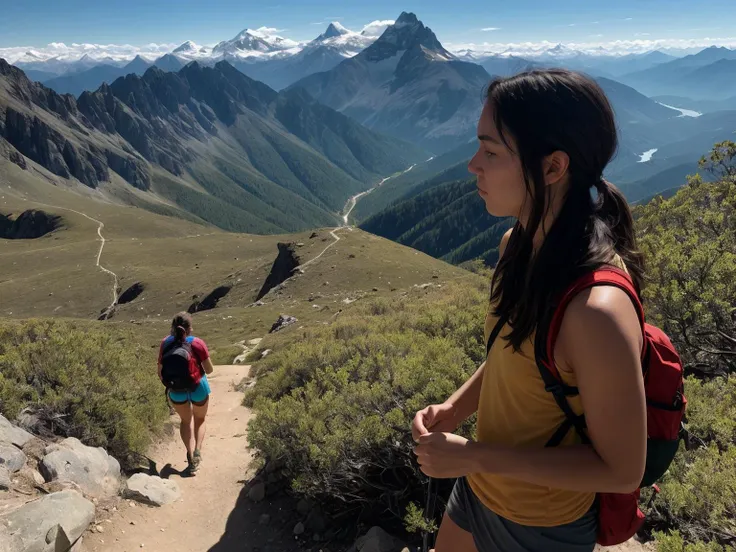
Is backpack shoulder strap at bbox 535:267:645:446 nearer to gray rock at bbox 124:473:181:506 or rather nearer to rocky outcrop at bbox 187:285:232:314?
gray rock at bbox 124:473:181:506

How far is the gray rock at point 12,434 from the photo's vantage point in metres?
8.81

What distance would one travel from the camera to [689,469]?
629cm

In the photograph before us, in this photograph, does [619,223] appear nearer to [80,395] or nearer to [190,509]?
[190,509]

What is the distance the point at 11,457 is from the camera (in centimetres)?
838

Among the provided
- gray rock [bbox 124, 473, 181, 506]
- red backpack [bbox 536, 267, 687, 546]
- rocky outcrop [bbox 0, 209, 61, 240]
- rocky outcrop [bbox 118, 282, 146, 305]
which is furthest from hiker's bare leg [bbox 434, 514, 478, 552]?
rocky outcrop [bbox 0, 209, 61, 240]

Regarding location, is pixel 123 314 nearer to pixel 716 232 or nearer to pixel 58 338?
pixel 58 338

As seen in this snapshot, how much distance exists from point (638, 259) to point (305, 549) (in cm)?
783

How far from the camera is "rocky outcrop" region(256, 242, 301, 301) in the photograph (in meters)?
64.3

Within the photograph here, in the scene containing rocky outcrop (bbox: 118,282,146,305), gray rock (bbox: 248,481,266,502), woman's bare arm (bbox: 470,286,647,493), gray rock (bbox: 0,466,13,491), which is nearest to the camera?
woman's bare arm (bbox: 470,286,647,493)

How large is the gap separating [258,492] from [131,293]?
82.6m

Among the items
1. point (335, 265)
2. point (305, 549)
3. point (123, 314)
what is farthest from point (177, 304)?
point (305, 549)

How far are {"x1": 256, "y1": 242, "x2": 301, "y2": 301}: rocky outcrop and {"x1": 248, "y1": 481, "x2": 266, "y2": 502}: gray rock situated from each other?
52.0 metres

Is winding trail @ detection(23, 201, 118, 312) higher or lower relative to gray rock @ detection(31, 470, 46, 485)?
lower

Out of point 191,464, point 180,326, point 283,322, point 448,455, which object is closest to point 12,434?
point 180,326
